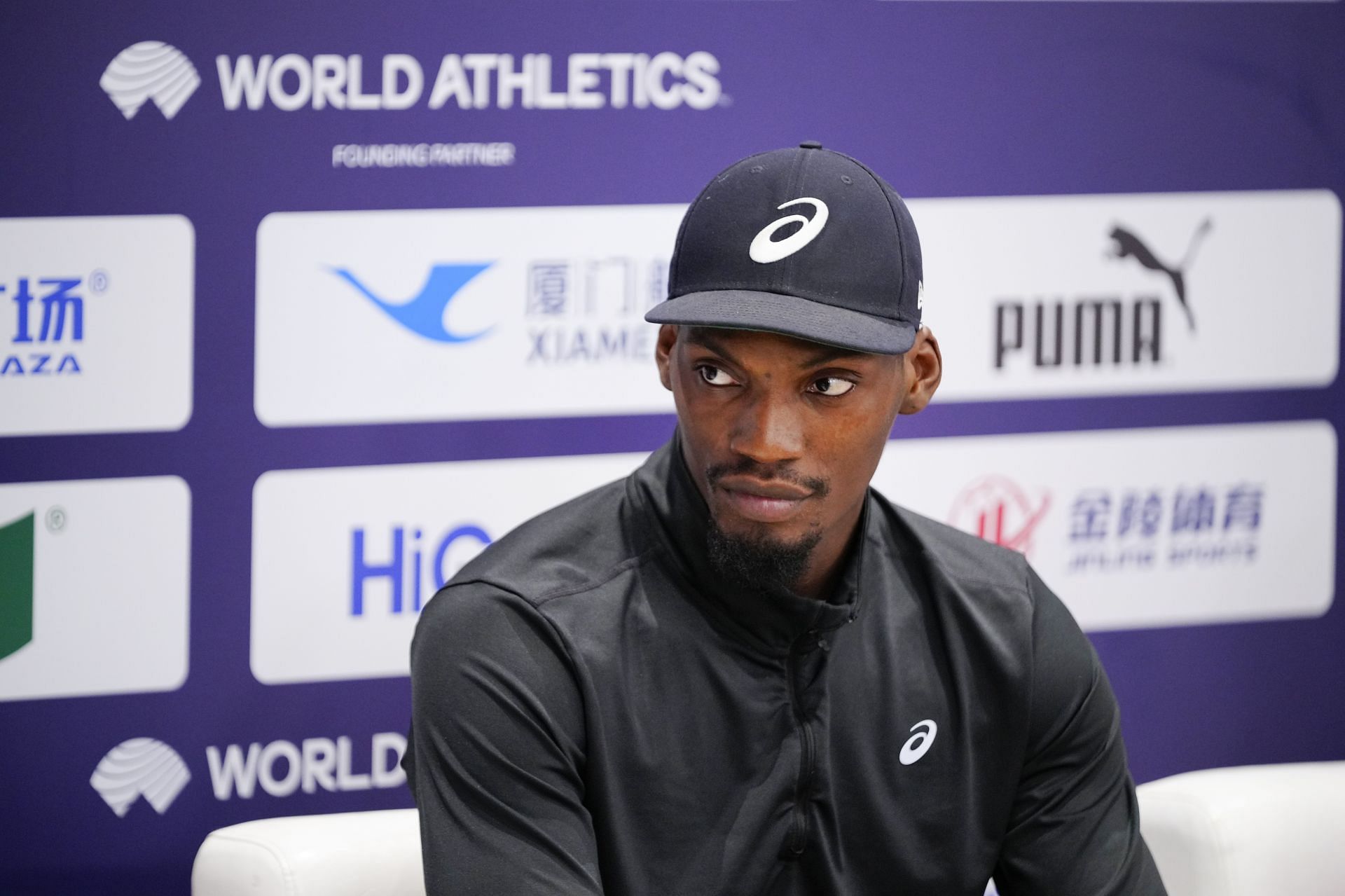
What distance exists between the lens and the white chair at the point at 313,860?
66.1 inches

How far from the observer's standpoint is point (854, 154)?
246cm

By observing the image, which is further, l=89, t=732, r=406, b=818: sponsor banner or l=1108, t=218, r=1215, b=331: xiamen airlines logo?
l=1108, t=218, r=1215, b=331: xiamen airlines logo

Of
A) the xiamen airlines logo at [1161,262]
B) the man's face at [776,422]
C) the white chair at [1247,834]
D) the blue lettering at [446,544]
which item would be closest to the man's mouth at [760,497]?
the man's face at [776,422]

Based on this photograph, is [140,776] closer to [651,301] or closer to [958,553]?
[651,301]

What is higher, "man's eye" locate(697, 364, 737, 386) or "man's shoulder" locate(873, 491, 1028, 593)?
"man's eye" locate(697, 364, 737, 386)

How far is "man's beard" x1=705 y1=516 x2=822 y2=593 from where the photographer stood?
1.38 m

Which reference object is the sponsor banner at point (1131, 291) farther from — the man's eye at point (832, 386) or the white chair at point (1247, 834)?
the man's eye at point (832, 386)

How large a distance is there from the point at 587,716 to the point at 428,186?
1072mm

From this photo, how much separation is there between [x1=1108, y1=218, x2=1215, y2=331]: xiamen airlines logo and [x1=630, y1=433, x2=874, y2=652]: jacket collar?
4.30ft

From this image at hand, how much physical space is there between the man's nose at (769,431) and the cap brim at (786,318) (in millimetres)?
65

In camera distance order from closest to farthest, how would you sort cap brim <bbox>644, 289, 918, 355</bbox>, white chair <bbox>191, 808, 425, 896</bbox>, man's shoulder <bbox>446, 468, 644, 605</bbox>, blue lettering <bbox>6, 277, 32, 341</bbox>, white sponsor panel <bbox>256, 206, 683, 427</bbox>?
cap brim <bbox>644, 289, 918, 355</bbox>
man's shoulder <bbox>446, 468, 644, 605</bbox>
white chair <bbox>191, 808, 425, 896</bbox>
blue lettering <bbox>6, 277, 32, 341</bbox>
white sponsor panel <bbox>256, 206, 683, 427</bbox>

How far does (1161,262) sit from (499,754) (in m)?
1.68

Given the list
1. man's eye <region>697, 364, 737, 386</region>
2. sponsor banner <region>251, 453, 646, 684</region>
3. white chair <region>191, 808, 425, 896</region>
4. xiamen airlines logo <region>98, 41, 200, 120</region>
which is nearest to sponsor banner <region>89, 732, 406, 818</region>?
sponsor banner <region>251, 453, 646, 684</region>

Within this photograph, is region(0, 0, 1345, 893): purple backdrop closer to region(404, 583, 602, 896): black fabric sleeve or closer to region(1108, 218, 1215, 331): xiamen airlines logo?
region(1108, 218, 1215, 331): xiamen airlines logo
